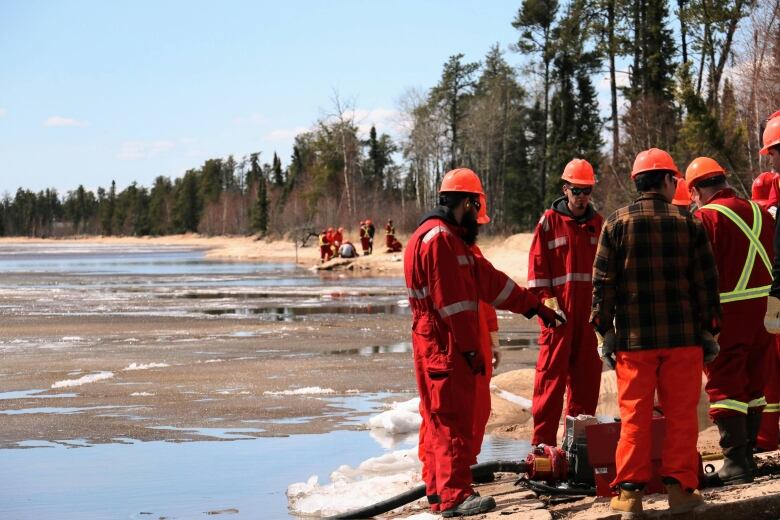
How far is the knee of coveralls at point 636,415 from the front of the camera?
6039mm

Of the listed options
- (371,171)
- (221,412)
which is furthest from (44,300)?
(371,171)

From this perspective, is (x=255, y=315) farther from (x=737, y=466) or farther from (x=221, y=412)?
(x=737, y=466)

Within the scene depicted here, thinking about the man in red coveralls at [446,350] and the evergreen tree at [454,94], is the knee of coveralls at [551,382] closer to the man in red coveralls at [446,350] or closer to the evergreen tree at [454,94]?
the man in red coveralls at [446,350]

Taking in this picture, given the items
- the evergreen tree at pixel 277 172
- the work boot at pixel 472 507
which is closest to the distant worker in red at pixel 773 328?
the work boot at pixel 472 507

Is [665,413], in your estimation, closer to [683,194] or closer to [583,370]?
A: [583,370]

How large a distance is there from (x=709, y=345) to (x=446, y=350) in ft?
4.62

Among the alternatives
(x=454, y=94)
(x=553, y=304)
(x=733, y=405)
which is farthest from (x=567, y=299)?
(x=454, y=94)

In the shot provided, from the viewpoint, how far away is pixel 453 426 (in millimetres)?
6492

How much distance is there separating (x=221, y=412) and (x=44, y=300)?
783 inches

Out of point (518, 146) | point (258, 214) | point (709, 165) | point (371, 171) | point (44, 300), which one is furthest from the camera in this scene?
point (258, 214)

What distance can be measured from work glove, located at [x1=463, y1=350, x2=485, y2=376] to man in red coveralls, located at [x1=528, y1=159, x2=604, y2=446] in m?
1.43

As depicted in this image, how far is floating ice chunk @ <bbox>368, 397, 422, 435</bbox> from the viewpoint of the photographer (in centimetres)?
1032

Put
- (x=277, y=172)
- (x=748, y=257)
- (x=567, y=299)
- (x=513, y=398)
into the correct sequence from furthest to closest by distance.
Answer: (x=277, y=172) → (x=513, y=398) → (x=567, y=299) → (x=748, y=257)

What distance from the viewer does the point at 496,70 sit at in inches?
3162
